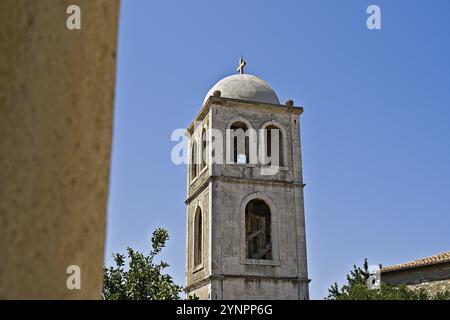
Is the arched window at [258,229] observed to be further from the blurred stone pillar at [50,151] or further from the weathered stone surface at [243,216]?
the blurred stone pillar at [50,151]

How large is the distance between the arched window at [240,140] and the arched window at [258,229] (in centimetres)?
169

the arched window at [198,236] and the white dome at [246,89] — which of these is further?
the white dome at [246,89]

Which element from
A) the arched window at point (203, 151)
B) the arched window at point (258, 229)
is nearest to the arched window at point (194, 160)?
the arched window at point (203, 151)

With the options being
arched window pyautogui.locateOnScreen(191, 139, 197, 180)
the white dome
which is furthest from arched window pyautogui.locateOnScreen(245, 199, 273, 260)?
the white dome

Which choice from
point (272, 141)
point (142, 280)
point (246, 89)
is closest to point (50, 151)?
point (142, 280)

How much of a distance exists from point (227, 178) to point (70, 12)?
59.0 feet

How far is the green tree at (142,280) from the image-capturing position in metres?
13.8

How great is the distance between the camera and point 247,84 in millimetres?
20953

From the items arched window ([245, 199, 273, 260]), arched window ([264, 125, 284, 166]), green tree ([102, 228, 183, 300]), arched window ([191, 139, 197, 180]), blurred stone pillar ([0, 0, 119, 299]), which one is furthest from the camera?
arched window ([191, 139, 197, 180])

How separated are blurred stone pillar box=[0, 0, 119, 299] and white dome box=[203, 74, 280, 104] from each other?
63.4 feet

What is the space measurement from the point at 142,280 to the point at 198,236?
6720 mm

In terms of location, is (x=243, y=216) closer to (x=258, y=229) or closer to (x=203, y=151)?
(x=258, y=229)

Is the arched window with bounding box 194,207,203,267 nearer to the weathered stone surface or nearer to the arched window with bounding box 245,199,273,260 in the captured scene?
the weathered stone surface

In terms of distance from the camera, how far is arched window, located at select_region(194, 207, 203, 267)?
20.2 m
